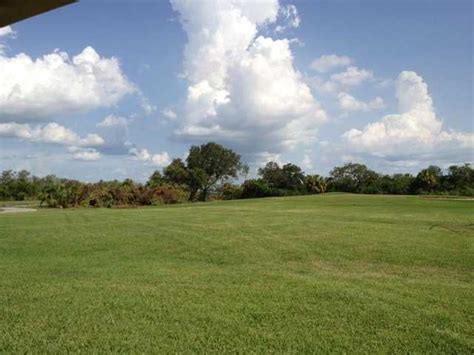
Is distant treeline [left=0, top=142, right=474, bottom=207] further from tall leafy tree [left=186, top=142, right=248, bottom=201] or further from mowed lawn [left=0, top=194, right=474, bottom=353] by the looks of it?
mowed lawn [left=0, top=194, right=474, bottom=353]

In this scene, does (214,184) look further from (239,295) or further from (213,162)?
(239,295)

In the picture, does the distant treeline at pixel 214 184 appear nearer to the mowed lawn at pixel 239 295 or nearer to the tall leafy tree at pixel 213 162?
the tall leafy tree at pixel 213 162

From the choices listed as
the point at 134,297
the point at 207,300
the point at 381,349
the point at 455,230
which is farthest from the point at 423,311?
the point at 455,230

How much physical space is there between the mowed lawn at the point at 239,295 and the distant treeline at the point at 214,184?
93.3 feet

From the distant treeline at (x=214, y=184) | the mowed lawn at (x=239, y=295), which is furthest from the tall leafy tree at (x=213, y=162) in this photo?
the mowed lawn at (x=239, y=295)

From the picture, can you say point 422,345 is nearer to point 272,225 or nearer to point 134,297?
point 134,297

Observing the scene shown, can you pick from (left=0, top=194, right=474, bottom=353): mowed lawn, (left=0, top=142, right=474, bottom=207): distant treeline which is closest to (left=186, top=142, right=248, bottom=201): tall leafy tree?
(left=0, top=142, right=474, bottom=207): distant treeline

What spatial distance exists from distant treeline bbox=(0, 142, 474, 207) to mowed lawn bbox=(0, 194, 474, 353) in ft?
93.3

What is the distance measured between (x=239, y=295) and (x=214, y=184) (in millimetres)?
62433

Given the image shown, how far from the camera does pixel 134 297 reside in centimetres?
593

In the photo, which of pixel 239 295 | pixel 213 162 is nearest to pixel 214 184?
pixel 213 162

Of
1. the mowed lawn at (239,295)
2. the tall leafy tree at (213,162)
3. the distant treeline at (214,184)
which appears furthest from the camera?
the tall leafy tree at (213,162)

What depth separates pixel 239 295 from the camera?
5.98 metres

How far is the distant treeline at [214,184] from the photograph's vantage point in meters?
38.9
